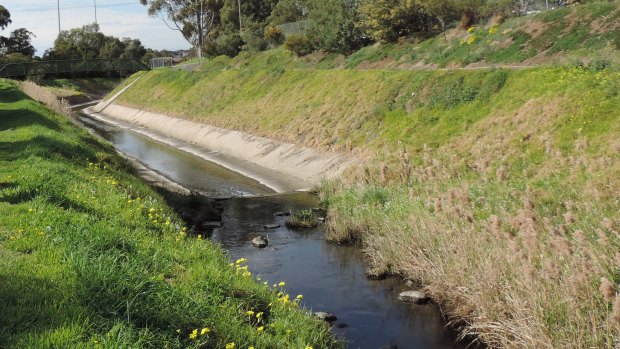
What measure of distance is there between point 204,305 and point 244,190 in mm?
18444

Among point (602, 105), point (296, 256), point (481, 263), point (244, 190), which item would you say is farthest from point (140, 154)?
point (481, 263)

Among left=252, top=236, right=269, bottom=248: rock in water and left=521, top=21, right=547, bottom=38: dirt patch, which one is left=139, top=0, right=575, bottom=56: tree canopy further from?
left=252, top=236, right=269, bottom=248: rock in water

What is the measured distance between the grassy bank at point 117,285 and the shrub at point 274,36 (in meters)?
51.3

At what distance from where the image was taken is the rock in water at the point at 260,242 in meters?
16.7

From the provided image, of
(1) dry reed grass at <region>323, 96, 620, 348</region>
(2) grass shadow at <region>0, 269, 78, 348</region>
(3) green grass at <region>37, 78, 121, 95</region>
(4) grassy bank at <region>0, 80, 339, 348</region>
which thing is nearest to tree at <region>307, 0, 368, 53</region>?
(1) dry reed grass at <region>323, 96, 620, 348</region>

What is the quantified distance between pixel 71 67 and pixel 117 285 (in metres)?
94.9

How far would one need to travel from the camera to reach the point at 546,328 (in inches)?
321

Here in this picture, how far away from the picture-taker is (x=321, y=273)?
561 inches

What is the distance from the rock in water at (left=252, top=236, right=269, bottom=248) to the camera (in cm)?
1672

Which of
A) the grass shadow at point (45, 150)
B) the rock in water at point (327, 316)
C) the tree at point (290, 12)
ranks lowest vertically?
the rock in water at point (327, 316)

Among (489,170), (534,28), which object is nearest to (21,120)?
(489,170)

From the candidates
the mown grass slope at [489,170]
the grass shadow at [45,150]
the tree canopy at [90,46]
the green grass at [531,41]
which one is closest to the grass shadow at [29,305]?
the mown grass slope at [489,170]

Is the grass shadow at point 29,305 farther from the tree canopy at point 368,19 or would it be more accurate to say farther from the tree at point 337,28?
the tree at point 337,28

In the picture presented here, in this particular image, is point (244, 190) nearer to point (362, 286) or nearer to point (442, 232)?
point (362, 286)
